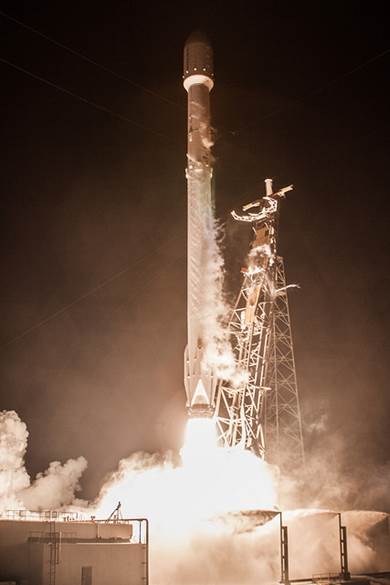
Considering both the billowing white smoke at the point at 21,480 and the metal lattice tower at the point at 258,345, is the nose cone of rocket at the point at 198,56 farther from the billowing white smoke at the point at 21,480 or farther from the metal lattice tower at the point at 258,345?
the billowing white smoke at the point at 21,480

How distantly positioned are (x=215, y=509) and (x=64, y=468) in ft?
49.2

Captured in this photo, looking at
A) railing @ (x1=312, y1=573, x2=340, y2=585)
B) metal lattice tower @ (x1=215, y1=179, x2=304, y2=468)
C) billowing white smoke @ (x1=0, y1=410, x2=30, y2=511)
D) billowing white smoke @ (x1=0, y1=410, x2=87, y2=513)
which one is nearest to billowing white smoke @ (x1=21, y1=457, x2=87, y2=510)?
billowing white smoke @ (x1=0, y1=410, x2=87, y2=513)

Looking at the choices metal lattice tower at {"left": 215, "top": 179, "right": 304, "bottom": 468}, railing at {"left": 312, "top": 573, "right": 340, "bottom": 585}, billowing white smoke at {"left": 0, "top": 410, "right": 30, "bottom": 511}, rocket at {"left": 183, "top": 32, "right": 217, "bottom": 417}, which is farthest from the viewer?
billowing white smoke at {"left": 0, "top": 410, "right": 30, "bottom": 511}

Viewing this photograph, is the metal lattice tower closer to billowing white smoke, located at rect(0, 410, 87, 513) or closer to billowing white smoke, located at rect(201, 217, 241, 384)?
billowing white smoke, located at rect(201, 217, 241, 384)

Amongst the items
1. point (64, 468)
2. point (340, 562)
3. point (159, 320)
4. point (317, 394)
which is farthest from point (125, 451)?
point (340, 562)

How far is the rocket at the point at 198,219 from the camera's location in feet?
113

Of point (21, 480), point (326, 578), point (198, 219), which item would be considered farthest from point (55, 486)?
point (198, 219)

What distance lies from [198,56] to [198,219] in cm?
844

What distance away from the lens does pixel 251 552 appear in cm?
3378

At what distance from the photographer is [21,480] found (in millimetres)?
43812

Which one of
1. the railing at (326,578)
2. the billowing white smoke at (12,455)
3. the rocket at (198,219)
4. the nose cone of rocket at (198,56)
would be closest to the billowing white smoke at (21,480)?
the billowing white smoke at (12,455)

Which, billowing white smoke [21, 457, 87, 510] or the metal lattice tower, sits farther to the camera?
billowing white smoke [21, 457, 87, 510]

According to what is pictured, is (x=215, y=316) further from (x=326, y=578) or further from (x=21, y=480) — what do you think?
(x=21, y=480)

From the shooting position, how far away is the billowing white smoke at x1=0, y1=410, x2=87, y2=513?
4297 cm
